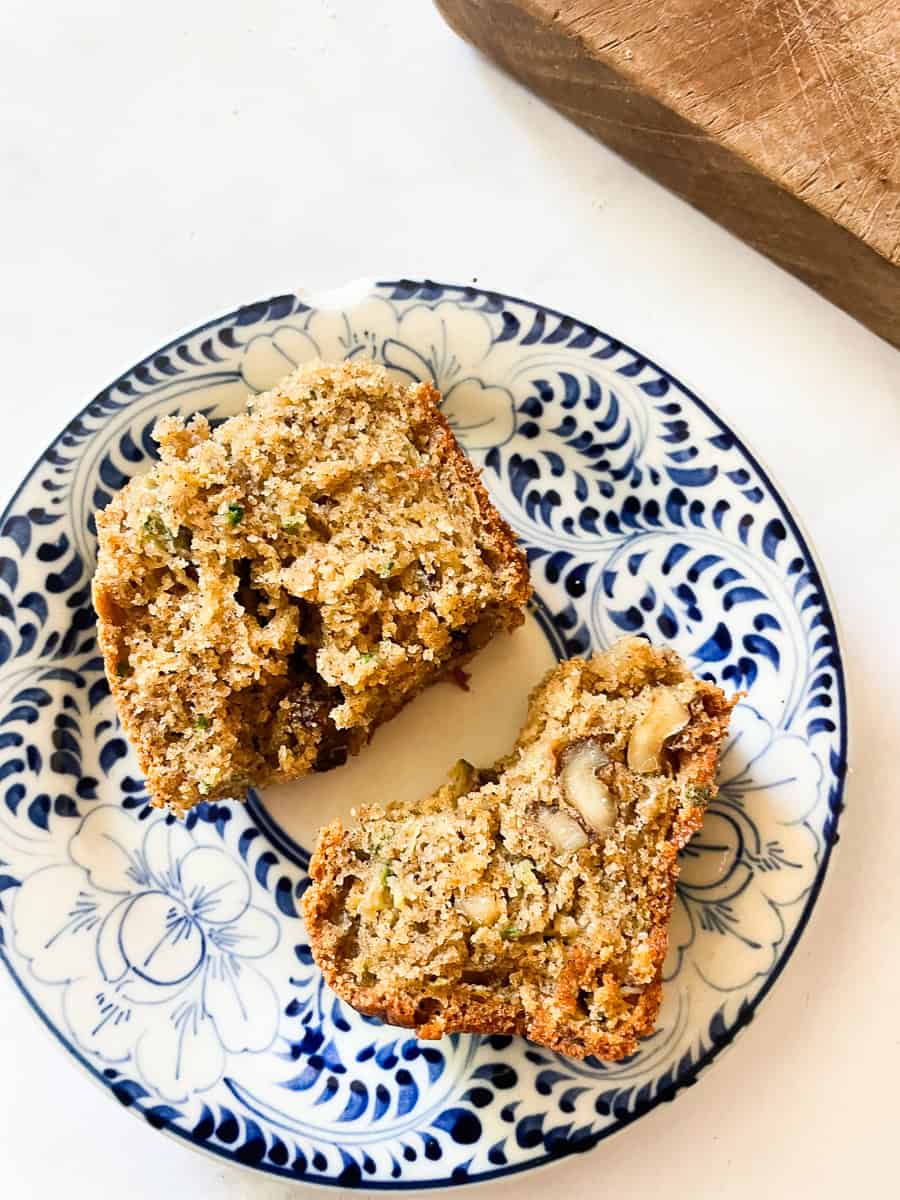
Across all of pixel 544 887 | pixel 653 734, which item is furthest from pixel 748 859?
pixel 544 887

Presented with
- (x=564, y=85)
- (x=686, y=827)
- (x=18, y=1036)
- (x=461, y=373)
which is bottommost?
(x=686, y=827)

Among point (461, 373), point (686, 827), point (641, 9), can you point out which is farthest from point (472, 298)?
point (686, 827)

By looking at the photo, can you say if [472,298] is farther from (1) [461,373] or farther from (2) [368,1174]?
(2) [368,1174]

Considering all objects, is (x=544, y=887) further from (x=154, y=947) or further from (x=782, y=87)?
(x=782, y=87)

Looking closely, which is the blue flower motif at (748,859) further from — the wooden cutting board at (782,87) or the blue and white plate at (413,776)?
the wooden cutting board at (782,87)

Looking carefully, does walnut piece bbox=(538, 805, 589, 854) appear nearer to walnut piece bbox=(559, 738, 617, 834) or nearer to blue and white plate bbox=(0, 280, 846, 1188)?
walnut piece bbox=(559, 738, 617, 834)

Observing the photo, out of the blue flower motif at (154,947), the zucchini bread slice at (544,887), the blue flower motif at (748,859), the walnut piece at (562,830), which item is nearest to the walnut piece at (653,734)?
the zucchini bread slice at (544,887)

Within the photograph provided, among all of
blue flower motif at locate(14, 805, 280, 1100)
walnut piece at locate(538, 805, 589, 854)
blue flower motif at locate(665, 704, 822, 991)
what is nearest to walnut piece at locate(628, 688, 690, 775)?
walnut piece at locate(538, 805, 589, 854)
